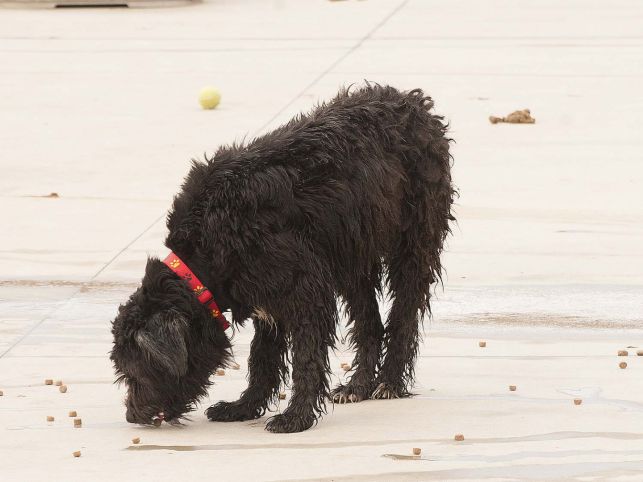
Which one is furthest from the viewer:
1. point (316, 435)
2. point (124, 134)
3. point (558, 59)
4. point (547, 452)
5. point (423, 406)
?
point (558, 59)

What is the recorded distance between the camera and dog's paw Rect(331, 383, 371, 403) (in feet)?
21.5

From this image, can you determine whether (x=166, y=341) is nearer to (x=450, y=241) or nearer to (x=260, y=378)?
(x=260, y=378)

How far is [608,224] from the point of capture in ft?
32.0

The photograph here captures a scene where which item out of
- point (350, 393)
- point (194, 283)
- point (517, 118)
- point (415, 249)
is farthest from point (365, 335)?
point (517, 118)

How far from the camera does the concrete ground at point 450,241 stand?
5703 millimetres

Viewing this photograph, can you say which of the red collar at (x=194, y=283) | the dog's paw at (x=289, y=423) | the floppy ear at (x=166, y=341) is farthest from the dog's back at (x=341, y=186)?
the dog's paw at (x=289, y=423)

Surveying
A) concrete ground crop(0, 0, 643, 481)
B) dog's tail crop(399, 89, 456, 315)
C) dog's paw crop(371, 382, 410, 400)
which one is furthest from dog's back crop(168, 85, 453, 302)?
concrete ground crop(0, 0, 643, 481)

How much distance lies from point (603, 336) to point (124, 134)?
6.61m

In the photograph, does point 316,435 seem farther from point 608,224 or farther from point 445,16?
point 445,16

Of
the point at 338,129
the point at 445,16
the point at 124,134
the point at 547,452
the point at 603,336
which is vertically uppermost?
the point at 445,16

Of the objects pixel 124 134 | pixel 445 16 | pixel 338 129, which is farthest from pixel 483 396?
pixel 445 16

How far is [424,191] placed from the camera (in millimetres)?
6469

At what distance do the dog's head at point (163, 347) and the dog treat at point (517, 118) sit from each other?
7.61 m

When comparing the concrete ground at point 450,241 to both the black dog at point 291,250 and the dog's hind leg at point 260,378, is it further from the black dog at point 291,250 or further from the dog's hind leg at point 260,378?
the black dog at point 291,250
